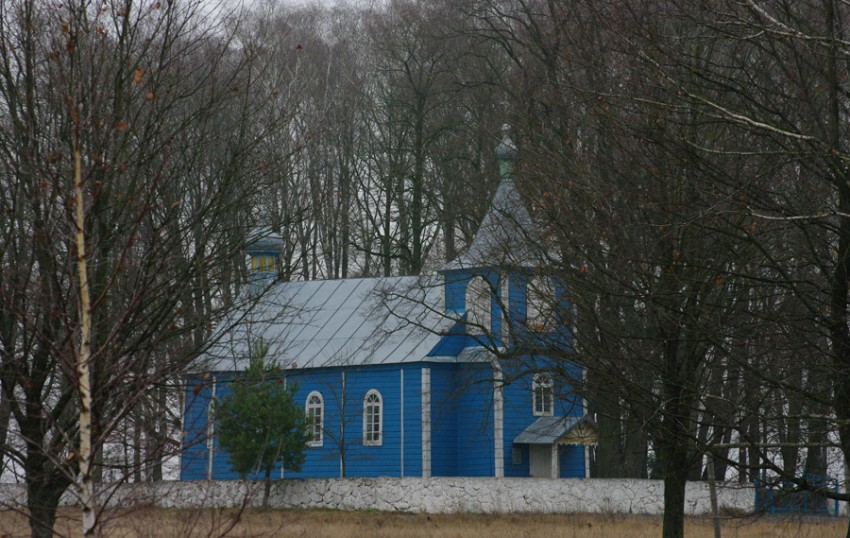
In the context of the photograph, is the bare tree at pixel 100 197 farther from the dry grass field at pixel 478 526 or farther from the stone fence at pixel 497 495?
the stone fence at pixel 497 495

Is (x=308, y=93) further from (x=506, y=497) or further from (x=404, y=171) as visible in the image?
(x=506, y=497)

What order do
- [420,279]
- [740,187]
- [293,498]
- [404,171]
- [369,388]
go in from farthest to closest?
1. [404,171]
2. [369,388]
3. [293,498]
4. [420,279]
5. [740,187]

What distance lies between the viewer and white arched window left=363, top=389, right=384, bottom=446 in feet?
107

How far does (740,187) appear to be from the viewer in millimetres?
7527

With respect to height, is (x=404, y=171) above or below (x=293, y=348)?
above

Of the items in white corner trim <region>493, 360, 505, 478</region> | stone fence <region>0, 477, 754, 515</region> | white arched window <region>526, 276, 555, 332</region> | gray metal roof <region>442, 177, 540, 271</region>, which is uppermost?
gray metal roof <region>442, 177, 540, 271</region>

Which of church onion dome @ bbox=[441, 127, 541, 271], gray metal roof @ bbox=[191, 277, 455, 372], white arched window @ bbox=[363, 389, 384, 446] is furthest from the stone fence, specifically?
church onion dome @ bbox=[441, 127, 541, 271]

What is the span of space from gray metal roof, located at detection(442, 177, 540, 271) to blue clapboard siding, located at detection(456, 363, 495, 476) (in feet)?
11.2

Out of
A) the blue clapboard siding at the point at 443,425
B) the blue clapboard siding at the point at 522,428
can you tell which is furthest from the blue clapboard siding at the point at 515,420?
the blue clapboard siding at the point at 443,425

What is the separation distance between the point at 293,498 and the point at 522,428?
635 cm

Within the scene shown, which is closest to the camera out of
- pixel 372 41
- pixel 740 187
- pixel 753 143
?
pixel 740 187

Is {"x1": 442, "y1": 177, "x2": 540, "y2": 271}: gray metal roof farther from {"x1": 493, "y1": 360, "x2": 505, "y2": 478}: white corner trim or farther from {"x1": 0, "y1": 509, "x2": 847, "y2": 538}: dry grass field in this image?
Answer: {"x1": 0, "y1": 509, "x2": 847, "y2": 538}: dry grass field

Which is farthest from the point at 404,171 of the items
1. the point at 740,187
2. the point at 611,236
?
the point at 740,187

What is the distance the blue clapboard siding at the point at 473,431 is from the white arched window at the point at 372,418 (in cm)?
215
